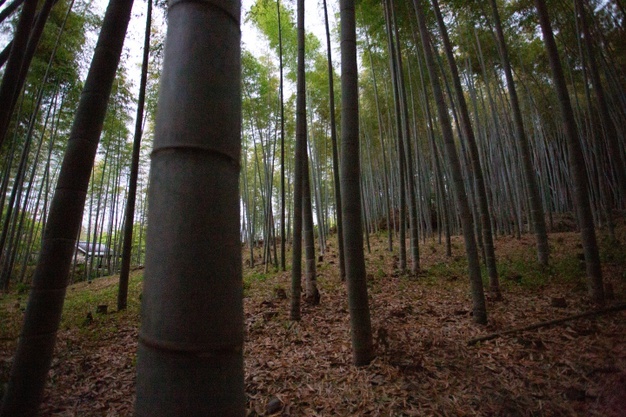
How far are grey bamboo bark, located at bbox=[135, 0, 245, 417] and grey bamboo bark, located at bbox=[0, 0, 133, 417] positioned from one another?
3.81 ft

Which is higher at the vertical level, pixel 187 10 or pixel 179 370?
pixel 187 10

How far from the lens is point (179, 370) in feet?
1.38

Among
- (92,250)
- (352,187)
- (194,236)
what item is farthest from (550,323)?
(92,250)

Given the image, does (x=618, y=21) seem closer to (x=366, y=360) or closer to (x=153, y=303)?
(x=366, y=360)

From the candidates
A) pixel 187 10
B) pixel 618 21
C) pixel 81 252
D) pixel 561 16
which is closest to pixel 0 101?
pixel 187 10

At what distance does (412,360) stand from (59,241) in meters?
2.38

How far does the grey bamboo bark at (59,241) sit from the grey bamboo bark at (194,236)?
1.16 meters

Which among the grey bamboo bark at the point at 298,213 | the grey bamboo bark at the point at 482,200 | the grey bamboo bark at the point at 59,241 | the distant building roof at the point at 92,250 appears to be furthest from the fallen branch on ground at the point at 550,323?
the distant building roof at the point at 92,250

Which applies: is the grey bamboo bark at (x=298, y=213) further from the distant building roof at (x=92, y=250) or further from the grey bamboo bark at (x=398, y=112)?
the distant building roof at (x=92, y=250)

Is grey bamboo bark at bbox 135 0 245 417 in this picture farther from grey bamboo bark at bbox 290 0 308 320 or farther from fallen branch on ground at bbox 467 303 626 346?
grey bamboo bark at bbox 290 0 308 320

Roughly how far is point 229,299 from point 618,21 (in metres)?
8.17

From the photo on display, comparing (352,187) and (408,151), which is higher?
(408,151)

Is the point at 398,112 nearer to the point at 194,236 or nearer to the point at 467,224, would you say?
the point at 467,224

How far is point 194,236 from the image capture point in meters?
0.45
